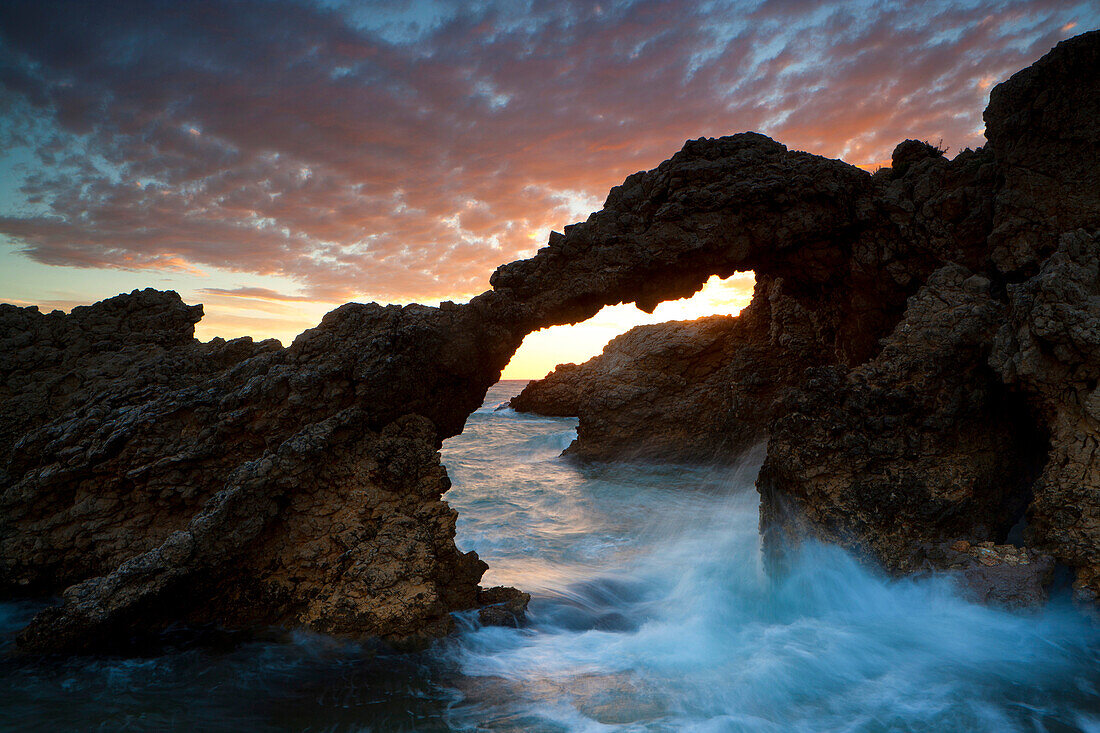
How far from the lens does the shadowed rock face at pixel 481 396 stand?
644 centimetres

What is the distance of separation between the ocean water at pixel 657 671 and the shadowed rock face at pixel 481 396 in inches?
19.8

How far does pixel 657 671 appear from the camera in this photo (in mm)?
6207

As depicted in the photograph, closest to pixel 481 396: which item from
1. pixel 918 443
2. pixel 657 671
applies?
pixel 657 671

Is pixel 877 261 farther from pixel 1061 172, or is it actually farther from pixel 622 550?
pixel 622 550

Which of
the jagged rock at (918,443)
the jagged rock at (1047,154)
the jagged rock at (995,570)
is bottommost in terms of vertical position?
the jagged rock at (995,570)

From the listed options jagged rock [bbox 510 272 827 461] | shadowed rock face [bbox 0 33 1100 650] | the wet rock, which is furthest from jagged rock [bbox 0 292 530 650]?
jagged rock [bbox 510 272 827 461]

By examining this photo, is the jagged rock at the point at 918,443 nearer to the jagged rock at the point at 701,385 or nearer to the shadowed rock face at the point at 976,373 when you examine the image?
the shadowed rock face at the point at 976,373

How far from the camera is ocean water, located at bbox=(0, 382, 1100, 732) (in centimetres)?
521

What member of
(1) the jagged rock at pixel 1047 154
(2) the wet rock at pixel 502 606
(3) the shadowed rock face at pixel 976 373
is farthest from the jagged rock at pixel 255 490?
(1) the jagged rock at pixel 1047 154

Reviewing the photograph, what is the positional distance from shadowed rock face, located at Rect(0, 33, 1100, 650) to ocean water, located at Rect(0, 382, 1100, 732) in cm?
50

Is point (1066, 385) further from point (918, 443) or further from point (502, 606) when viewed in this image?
point (502, 606)

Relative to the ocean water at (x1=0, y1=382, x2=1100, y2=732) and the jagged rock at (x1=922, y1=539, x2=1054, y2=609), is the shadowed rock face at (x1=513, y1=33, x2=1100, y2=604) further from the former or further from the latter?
the ocean water at (x1=0, y1=382, x2=1100, y2=732)

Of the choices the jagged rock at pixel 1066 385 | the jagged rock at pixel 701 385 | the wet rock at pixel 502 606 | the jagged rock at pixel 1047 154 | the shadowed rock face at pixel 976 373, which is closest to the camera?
the jagged rock at pixel 1066 385

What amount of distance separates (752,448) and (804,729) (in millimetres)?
10892
